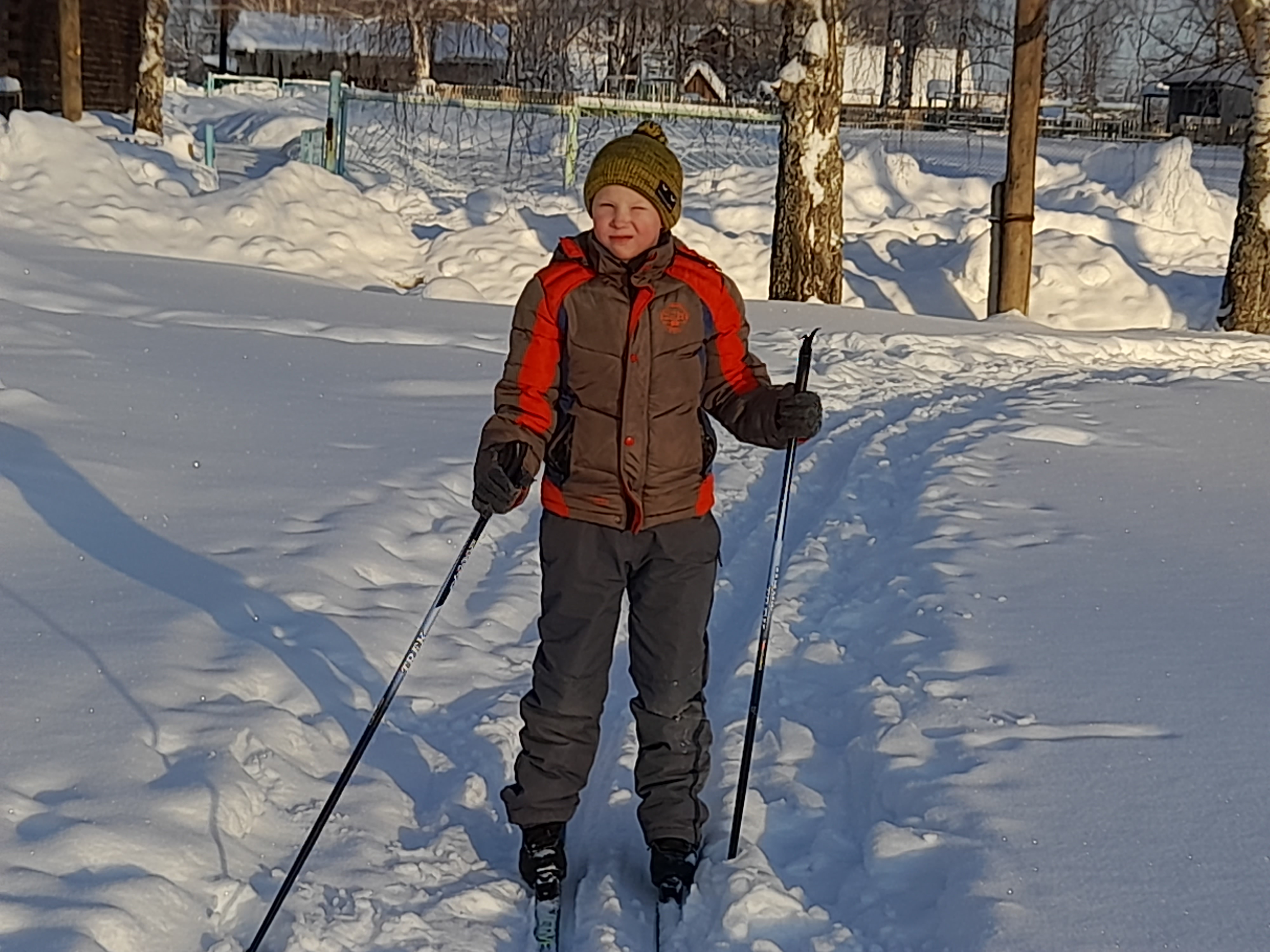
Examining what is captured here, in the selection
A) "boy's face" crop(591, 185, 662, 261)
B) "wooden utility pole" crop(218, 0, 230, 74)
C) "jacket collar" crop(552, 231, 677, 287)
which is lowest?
"jacket collar" crop(552, 231, 677, 287)

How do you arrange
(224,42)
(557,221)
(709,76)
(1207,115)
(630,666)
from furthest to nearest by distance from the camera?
(224,42) < (1207,115) < (709,76) < (557,221) < (630,666)

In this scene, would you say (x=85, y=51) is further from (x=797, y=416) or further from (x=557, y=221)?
(x=797, y=416)

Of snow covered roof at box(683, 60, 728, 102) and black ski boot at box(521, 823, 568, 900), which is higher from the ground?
snow covered roof at box(683, 60, 728, 102)

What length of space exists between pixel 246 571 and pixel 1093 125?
37421 mm

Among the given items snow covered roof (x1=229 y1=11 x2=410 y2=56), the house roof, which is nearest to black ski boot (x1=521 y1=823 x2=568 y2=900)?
the house roof

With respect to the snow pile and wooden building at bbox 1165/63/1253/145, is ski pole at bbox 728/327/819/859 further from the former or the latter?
wooden building at bbox 1165/63/1253/145

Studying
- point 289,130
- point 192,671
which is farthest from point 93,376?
point 289,130

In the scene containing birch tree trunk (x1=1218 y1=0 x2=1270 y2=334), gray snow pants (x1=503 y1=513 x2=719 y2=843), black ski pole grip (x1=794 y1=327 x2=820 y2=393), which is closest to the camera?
gray snow pants (x1=503 y1=513 x2=719 y2=843)

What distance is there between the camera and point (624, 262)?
3.25 meters

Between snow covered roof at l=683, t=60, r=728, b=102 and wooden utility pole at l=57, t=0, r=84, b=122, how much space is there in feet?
40.9

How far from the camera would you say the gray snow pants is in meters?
3.33

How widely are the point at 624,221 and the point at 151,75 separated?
67.2ft

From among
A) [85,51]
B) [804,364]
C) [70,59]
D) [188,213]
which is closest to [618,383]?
[804,364]

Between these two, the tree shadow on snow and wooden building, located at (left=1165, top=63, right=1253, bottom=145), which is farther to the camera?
wooden building, located at (left=1165, top=63, right=1253, bottom=145)
